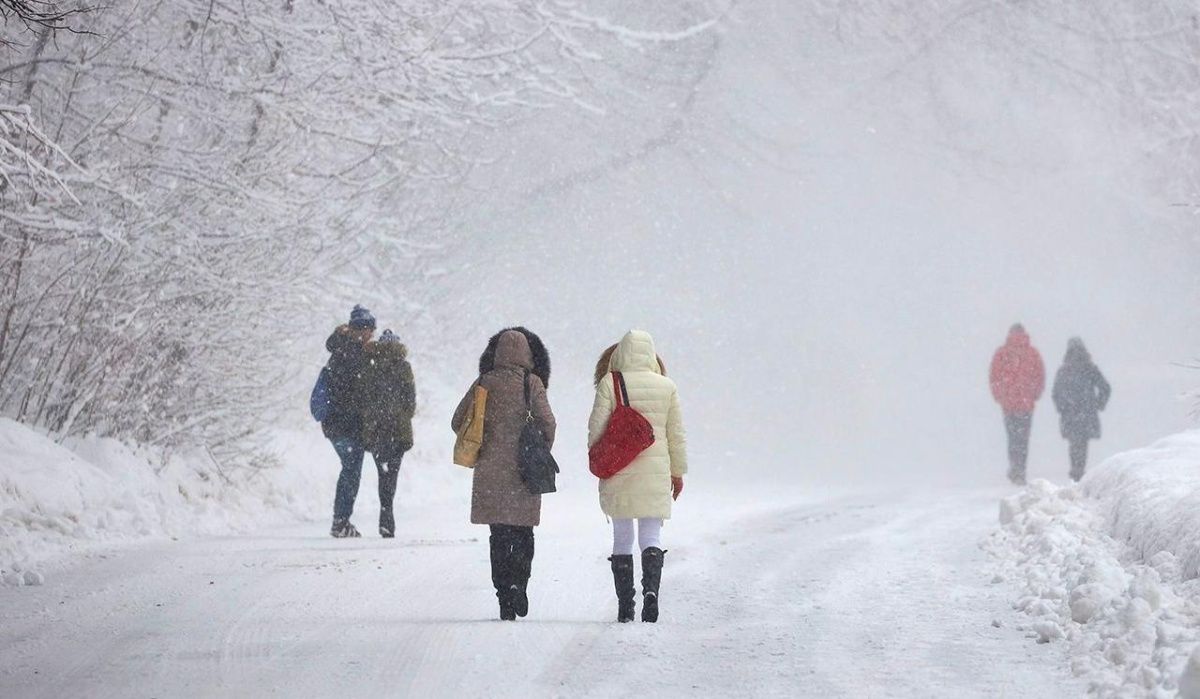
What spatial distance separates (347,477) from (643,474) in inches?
193

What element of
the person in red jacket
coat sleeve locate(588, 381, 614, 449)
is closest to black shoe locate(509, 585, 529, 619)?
coat sleeve locate(588, 381, 614, 449)

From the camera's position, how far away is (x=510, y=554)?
779 centimetres

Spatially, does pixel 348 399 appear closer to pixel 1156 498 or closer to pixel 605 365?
pixel 605 365

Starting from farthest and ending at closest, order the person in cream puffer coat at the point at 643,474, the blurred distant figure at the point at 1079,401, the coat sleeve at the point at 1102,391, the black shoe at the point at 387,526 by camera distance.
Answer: the coat sleeve at the point at 1102,391 → the blurred distant figure at the point at 1079,401 → the black shoe at the point at 387,526 → the person in cream puffer coat at the point at 643,474

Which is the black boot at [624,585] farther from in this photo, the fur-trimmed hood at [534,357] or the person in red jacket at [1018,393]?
the person in red jacket at [1018,393]

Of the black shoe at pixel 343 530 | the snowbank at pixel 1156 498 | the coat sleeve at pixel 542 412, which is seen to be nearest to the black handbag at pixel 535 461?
the coat sleeve at pixel 542 412

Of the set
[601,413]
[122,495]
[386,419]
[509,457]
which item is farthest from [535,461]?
[122,495]

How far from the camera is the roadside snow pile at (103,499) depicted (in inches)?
391

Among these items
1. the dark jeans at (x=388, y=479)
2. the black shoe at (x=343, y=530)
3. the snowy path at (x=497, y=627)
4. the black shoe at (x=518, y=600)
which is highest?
the dark jeans at (x=388, y=479)

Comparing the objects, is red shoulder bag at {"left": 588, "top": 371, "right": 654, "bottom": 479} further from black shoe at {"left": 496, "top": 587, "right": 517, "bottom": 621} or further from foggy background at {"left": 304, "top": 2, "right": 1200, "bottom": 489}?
foggy background at {"left": 304, "top": 2, "right": 1200, "bottom": 489}

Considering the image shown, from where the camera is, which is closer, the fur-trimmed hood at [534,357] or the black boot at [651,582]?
the black boot at [651,582]

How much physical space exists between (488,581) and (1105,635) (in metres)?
4.00

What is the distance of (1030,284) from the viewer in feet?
128

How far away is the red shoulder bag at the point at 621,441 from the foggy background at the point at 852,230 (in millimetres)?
17412
